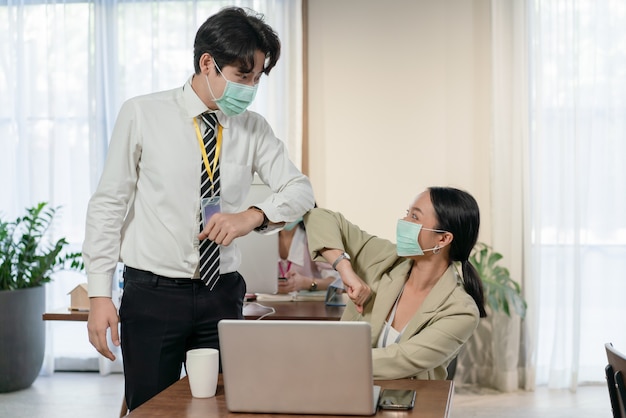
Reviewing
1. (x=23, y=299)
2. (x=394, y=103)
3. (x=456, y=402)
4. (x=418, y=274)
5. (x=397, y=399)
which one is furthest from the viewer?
(x=394, y=103)

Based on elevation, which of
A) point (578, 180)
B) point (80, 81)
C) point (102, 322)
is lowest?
point (102, 322)

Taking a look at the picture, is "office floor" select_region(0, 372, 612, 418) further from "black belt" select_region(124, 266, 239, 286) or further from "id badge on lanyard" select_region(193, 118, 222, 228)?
"id badge on lanyard" select_region(193, 118, 222, 228)

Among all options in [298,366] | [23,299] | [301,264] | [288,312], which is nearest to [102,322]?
[298,366]

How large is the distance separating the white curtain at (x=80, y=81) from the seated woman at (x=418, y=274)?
2.66 metres

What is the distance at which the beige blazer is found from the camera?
80.5 inches

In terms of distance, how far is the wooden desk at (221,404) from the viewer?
166cm

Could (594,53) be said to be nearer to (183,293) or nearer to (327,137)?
(327,137)

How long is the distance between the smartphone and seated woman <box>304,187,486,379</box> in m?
0.31

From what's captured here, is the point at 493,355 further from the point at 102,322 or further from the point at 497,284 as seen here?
the point at 102,322

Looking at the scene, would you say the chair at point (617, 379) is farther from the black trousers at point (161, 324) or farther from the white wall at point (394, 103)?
the white wall at point (394, 103)

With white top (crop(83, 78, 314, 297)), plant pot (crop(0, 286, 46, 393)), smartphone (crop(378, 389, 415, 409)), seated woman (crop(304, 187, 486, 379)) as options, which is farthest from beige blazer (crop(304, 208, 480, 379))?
plant pot (crop(0, 286, 46, 393))

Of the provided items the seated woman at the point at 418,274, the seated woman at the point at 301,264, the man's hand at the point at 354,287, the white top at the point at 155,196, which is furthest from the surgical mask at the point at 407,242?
the seated woman at the point at 301,264

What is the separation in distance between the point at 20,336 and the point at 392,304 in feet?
10.8

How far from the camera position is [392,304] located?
91.6 inches
